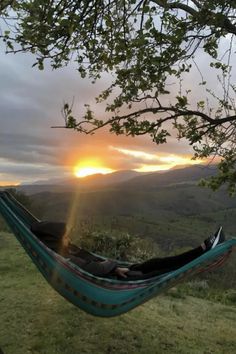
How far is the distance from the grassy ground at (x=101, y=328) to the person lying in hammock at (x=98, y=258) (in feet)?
2.82

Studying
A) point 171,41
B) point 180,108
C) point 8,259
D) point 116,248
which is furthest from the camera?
point 116,248

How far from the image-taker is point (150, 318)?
20.4ft

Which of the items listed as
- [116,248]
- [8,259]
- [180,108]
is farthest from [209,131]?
[116,248]

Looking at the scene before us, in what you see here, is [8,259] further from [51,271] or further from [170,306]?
[51,271]

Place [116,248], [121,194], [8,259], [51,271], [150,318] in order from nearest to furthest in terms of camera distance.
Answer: [51,271], [150,318], [8,259], [116,248], [121,194]

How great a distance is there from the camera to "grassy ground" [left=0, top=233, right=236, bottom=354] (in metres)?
4.97

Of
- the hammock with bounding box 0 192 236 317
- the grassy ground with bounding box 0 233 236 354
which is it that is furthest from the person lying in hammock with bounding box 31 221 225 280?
the grassy ground with bounding box 0 233 236 354

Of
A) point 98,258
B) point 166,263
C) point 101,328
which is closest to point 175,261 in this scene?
point 166,263

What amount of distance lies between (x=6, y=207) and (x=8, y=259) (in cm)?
615

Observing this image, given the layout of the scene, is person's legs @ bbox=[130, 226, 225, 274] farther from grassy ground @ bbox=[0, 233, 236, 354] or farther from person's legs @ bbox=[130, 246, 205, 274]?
grassy ground @ bbox=[0, 233, 236, 354]

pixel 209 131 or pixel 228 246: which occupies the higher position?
pixel 209 131

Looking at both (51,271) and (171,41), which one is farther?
(171,41)

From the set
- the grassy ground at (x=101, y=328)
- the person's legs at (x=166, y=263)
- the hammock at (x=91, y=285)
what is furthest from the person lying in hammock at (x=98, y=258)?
the grassy ground at (x=101, y=328)

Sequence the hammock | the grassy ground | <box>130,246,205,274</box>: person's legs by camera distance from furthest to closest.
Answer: <box>130,246,205,274</box>: person's legs < the grassy ground < the hammock
